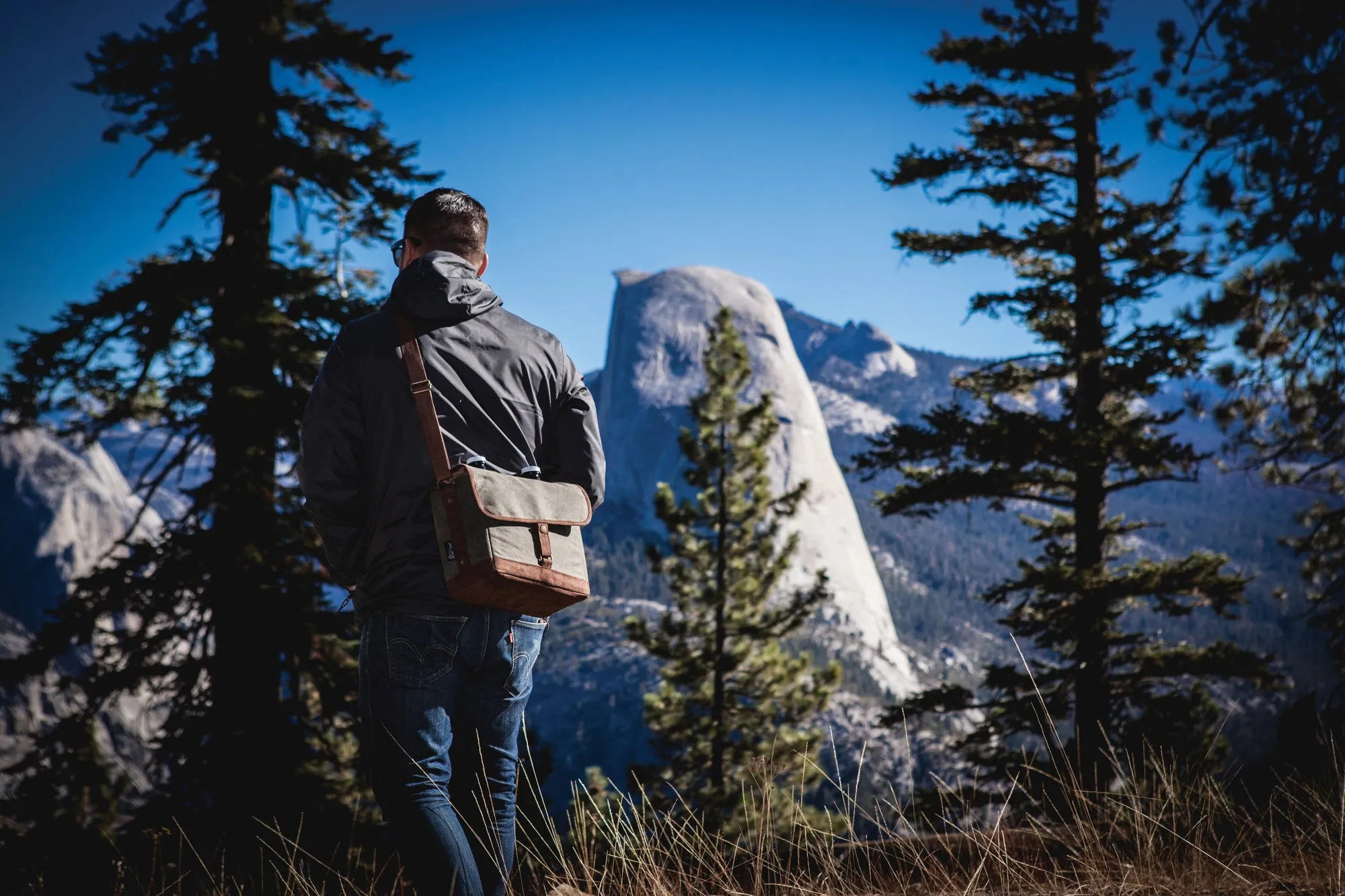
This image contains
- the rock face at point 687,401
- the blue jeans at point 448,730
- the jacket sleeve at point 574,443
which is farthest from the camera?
the rock face at point 687,401

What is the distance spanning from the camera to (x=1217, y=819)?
10.8ft

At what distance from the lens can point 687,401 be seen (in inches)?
4397

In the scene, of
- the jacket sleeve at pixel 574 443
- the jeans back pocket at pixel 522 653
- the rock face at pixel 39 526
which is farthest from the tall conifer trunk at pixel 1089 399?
the rock face at pixel 39 526

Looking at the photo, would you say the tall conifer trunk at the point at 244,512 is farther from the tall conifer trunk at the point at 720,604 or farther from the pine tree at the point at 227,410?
the tall conifer trunk at the point at 720,604

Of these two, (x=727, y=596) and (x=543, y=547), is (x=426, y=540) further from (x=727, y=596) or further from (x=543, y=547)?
(x=727, y=596)

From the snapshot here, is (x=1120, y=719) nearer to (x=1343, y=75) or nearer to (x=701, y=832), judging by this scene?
(x=1343, y=75)

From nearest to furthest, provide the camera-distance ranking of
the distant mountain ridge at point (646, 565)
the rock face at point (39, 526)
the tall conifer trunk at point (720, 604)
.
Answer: the tall conifer trunk at point (720, 604)
the distant mountain ridge at point (646, 565)
the rock face at point (39, 526)

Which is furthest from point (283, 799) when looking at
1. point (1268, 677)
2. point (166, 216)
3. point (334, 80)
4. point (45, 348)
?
point (1268, 677)

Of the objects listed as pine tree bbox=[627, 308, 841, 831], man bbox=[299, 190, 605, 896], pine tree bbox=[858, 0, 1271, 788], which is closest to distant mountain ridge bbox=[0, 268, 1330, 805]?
pine tree bbox=[627, 308, 841, 831]

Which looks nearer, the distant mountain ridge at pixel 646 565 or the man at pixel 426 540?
the man at pixel 426 540

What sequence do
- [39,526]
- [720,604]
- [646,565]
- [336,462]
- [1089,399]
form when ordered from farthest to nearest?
1. [646,565]
2. [39,526]
3. [720,604]
4. [1089,399]
5. [336,462]

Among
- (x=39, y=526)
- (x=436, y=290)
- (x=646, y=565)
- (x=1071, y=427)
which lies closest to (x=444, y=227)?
(x=436, y=290)

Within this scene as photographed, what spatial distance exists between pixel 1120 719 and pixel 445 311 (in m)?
9.43

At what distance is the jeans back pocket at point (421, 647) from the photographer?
195 cm
